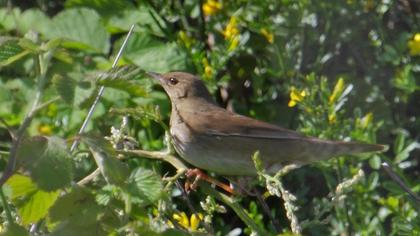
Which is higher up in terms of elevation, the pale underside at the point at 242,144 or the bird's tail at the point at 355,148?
the bird's tail at the point at 355,148

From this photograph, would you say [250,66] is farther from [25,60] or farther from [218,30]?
[25,60]

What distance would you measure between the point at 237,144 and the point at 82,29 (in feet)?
4.11

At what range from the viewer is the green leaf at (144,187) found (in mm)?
2010

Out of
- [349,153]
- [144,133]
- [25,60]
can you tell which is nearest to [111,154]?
[349,153]

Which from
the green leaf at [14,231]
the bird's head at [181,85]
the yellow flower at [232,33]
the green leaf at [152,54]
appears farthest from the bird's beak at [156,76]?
the green leaf at [14,231]

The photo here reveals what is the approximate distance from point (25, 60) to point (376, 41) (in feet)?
6.15

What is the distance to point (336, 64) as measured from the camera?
531cm

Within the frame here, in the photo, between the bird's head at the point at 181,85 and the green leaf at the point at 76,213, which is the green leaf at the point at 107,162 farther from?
the bird's head at the point at 181,85

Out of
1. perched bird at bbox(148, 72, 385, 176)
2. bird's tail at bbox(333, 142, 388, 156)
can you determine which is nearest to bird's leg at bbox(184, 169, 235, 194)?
perched bird at bbox(148, 72, 385, 176)

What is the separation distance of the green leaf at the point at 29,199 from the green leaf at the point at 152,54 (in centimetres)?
267

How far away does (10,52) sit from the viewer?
2197mm

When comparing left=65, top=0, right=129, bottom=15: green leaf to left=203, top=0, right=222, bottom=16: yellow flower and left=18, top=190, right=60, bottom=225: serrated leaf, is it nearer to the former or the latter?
left=203, top=0, right=222, bottom=16: yellow flower

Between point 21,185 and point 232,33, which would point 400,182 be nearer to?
point 21,185

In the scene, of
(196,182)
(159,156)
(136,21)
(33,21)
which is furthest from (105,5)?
(159,156)
